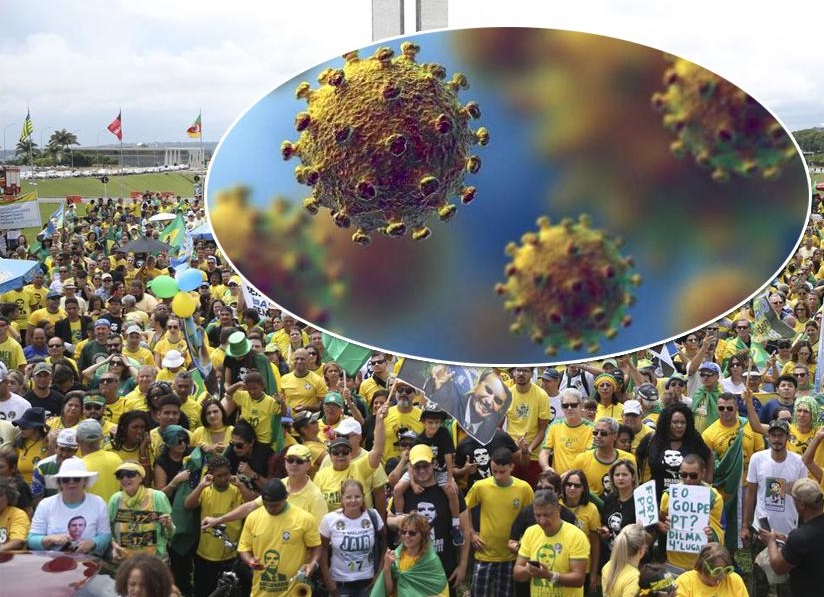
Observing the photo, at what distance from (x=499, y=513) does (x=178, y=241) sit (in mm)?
15276

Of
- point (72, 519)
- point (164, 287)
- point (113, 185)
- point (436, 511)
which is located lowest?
point (436, 511)

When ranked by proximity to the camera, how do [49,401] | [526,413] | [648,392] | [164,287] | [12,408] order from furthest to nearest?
[164,287] → [49,401] → [648,392] → [12,408] → [526,413]

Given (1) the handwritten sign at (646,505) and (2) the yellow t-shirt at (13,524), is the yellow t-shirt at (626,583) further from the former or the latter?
(2) the yellow t-shirt at (13,524)

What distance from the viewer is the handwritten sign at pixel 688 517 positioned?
23.9ft

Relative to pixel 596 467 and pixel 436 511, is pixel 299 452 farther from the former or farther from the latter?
pixel 596 467

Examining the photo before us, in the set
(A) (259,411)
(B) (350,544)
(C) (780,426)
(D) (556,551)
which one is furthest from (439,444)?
(C) (780,426)

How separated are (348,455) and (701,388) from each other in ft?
11.5

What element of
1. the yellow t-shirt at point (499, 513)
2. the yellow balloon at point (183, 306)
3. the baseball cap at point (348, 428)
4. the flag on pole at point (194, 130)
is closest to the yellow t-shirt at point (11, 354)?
the yellow balloon at point (183, 306)

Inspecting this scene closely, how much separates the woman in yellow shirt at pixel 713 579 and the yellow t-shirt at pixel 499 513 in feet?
5.31

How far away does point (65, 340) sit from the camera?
13539 millimetres

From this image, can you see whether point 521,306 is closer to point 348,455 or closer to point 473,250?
point 473,250

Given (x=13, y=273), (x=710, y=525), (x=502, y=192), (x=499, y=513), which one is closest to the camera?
(x=502, y=192)

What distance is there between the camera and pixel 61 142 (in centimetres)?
12706

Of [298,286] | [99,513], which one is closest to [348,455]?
[99,513]
